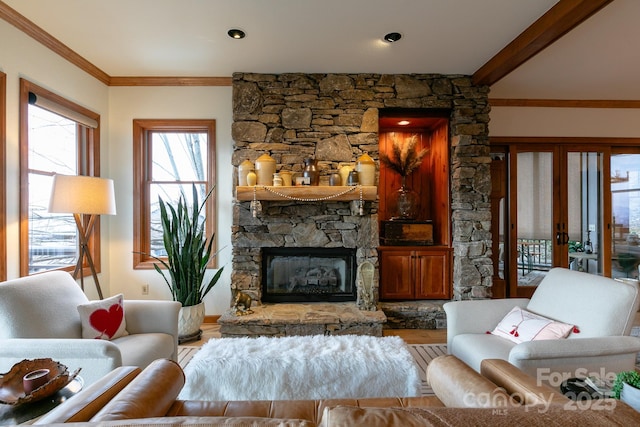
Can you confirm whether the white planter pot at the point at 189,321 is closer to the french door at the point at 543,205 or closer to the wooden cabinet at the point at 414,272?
the wooden cabinet at the point at 414,272

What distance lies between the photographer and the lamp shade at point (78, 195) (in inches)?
96.3

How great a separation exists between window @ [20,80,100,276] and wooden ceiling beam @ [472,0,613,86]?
13.1ft

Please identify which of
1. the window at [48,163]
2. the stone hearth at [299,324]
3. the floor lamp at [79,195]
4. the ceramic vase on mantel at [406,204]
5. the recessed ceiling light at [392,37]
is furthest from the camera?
the ceramic vase on mantel at [406,204]

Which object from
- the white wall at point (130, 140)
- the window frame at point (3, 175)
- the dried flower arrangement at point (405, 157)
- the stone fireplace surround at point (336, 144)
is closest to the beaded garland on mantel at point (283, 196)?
the stone fireplace surround at point (336, 144)

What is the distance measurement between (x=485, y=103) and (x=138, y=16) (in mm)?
3380

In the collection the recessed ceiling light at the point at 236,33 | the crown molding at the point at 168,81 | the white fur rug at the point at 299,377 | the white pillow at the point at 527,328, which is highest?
the recessed ceiling light at the point at 236,33

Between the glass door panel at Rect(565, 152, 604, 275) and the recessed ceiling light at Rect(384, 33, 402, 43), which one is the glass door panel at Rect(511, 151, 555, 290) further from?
the recessed ceiling light at Rect(384, 33, 402, 43)

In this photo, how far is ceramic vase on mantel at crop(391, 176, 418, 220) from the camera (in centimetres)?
411

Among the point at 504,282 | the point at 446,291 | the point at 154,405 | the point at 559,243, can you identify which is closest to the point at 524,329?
the point at 446,291

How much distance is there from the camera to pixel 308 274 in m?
3.81

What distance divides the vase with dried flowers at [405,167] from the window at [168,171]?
84.0 inches

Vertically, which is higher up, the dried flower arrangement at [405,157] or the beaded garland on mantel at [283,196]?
the dried flower arrangement at [405,157]

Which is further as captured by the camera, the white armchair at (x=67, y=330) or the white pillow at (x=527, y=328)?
the white pillow at (x=527, y=328)

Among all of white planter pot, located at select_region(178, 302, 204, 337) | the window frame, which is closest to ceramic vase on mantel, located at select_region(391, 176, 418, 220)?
white planter pot, located at select_region(178, 302, 204, 337)
